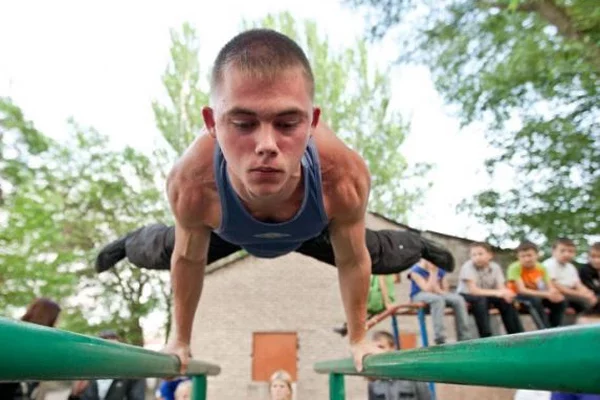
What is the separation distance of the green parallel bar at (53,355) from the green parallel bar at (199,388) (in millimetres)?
1497

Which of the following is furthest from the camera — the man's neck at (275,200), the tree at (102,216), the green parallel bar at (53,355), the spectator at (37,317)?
the tree at (102,216)

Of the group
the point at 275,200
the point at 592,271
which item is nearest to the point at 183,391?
the point at 275,200

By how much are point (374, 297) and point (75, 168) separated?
42.1 ft

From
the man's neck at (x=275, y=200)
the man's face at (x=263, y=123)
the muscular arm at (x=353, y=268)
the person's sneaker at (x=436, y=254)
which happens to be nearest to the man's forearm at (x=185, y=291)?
the man's neck at (x=275, y=200)

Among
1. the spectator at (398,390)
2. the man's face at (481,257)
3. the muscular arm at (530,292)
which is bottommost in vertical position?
the spectator at (398,390)

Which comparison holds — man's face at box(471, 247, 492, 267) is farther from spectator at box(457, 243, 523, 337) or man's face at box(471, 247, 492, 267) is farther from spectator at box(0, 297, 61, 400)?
spectator at box(0, 297, 61, 400)

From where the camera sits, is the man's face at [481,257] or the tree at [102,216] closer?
the man's face at [481,257]

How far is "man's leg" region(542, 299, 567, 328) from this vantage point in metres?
4.36

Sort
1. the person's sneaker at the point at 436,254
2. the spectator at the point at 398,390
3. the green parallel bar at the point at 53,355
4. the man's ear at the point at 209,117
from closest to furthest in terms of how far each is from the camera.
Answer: the green parallel bar at the point at 53,355, the man's ear at the point at 209,117, the person's sneaker at the point at 436,254, the spectator at the point at 398,390

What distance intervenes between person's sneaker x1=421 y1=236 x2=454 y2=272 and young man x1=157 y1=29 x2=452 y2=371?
99cm

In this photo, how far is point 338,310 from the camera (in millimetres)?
9664

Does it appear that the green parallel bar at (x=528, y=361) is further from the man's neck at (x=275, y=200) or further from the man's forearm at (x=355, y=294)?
the man's forearm at (x=355, y=294)

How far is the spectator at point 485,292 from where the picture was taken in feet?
13.8

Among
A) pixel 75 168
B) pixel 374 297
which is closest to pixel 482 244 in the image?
pixel 374 297
